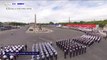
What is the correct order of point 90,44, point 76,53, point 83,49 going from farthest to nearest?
point 90,44, point 83,49, point 76,53

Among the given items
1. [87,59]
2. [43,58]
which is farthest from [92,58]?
[43,58]

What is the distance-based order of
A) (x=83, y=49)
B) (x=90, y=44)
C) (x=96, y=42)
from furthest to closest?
(x=96, y=42), (x=90, y=44), (x=83, y=49)

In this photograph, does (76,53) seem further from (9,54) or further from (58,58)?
(9,54)

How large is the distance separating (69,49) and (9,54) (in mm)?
8454

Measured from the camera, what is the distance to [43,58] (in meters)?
18.1

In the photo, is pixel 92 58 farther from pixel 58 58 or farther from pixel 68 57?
pixel 58 58

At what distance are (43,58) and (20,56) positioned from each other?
4582mm

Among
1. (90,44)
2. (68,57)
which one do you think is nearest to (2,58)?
(68,57)

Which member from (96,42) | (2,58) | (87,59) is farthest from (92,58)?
(96,42)

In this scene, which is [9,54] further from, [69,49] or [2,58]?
[69,49]

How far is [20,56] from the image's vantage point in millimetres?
21438

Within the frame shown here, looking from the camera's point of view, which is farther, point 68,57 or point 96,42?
point 96,42

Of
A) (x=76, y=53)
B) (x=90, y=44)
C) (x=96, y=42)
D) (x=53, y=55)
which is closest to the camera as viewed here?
(x=53, y=55)

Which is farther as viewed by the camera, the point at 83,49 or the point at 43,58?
the point at 83,49
